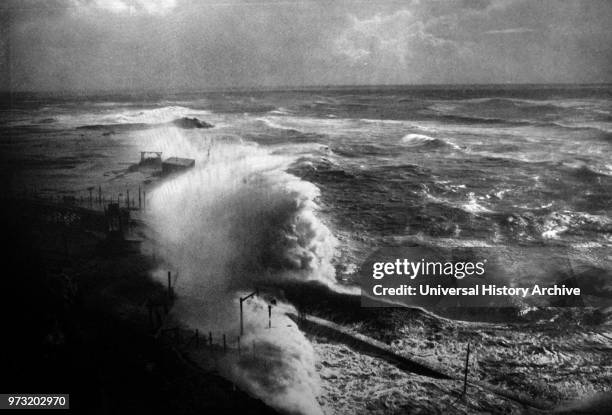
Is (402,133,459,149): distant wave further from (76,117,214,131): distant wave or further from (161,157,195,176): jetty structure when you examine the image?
(161,157,195,176): jetty structure

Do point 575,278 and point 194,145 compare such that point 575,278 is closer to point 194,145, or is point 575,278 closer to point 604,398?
point 604,398

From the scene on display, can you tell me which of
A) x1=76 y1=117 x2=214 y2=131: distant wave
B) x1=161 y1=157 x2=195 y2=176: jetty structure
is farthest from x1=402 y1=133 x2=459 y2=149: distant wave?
x1=161 y1=157 x2=195 y2=176: jetty structure

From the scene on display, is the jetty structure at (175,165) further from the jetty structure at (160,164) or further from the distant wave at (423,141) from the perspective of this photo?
the distant wave at (423,141)

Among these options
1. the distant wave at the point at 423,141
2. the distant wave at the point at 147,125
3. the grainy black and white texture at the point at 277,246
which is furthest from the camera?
the distant wave at the point at 423,141

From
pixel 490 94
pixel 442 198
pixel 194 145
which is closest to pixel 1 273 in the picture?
pixel 194 145

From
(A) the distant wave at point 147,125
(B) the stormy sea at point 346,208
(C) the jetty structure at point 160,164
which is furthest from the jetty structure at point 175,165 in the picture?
(A) the distant wave at point 147,125
